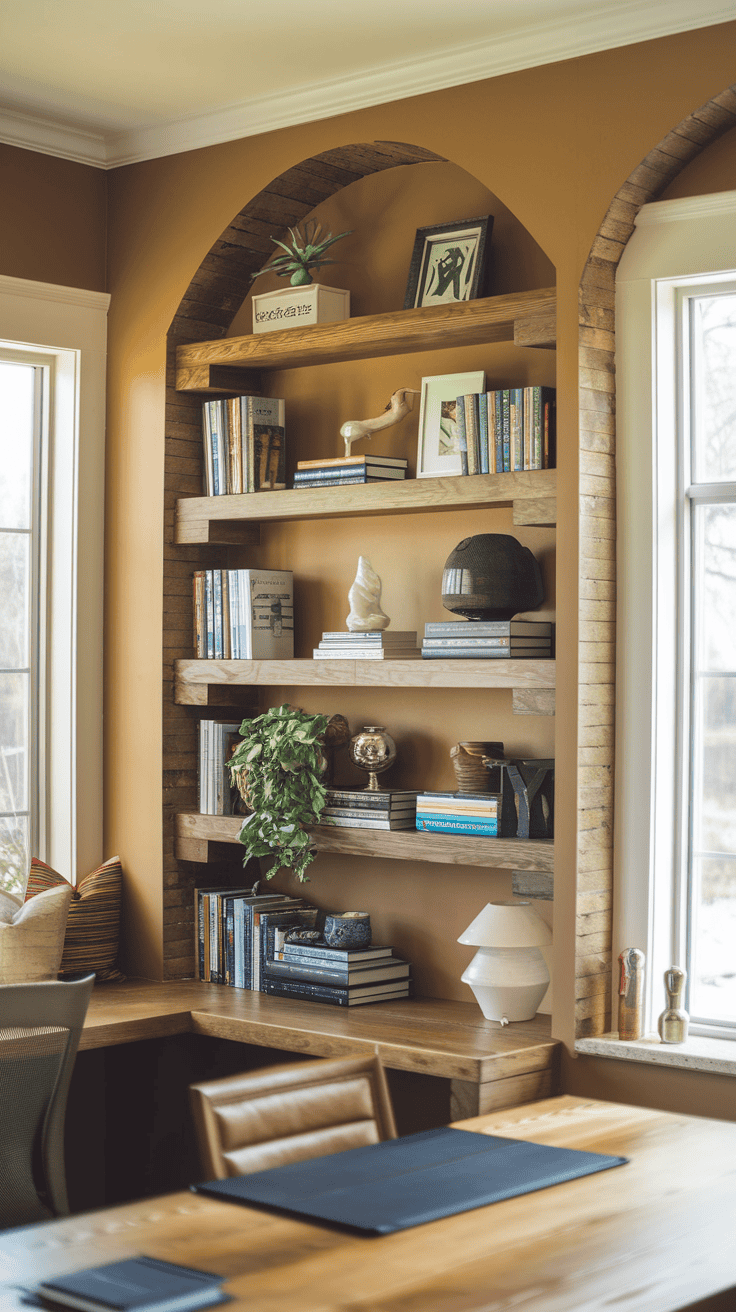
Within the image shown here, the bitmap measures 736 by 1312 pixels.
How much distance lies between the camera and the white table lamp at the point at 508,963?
136 inches

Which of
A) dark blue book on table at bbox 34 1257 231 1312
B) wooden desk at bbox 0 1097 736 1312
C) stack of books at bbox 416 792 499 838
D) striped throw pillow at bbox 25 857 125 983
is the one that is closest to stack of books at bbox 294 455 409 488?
stack of books at bbox 416 792 499 838

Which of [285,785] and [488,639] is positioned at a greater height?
[488,639]

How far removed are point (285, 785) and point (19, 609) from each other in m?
1.09

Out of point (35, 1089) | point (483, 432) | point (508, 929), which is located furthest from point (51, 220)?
point (35, 1089)

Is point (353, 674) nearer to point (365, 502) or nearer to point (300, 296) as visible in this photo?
point (365, 502)

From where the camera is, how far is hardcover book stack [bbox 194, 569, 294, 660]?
13.3 feet

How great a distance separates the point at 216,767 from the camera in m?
4.11

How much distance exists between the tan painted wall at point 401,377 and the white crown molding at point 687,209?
0.08 m

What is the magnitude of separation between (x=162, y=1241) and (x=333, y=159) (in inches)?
118

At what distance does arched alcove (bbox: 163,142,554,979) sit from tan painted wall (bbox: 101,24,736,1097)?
0.04m

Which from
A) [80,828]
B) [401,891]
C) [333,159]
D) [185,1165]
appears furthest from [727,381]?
[185,1165]

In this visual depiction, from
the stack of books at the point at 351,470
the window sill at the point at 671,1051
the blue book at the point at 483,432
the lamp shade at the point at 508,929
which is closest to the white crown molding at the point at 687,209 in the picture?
the blue book at the point at 483,432

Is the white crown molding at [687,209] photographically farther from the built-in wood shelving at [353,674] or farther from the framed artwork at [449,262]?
the built-in wood shelving at [353,674]

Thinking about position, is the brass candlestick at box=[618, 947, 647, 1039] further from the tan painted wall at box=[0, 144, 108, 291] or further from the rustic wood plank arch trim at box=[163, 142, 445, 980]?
the tan painted wall at box=[0, 144, 108, 291]
